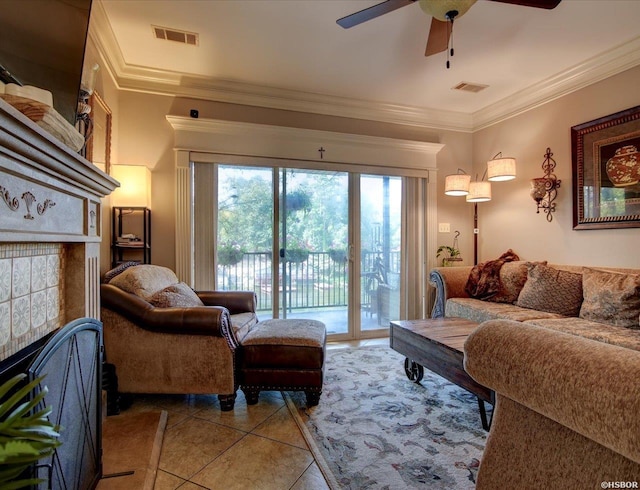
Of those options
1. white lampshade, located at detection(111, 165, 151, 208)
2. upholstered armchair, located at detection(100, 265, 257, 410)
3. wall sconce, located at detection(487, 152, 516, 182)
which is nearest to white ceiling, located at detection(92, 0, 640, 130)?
wall sconce, located at detection(487, 152, 516, 182)

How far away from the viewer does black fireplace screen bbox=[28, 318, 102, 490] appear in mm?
1024

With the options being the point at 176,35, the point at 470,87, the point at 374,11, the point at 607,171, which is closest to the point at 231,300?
the point at 176,35

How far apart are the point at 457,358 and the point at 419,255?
2.26 m

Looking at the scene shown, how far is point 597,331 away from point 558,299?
0.64 m

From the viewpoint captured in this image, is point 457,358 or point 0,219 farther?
point 457,358

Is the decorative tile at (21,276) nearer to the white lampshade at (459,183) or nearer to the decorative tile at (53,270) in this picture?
the decorative tile at (53,270)

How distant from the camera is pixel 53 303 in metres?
1.40

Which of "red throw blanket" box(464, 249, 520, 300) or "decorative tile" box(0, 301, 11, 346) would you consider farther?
"red throw blanket" box(464, 249, 520, 300)

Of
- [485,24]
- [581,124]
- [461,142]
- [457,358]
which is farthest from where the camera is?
[461,142]

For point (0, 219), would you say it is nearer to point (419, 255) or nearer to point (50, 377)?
point (50, 377)

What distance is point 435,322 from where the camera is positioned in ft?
8.73

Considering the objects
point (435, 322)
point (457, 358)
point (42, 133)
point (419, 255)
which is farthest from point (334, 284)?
point (42, 133)

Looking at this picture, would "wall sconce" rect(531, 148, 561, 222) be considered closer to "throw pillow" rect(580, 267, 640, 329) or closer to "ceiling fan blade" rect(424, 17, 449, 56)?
"throw pillow" rect(580, 267, 640, 329)

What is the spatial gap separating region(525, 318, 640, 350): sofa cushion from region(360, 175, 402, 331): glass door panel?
5.61 ft
